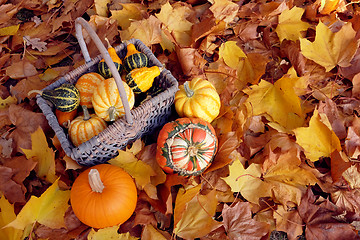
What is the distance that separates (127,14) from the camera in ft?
6.61

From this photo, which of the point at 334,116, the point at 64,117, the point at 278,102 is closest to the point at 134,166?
the point at 64,117

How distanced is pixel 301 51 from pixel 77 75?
4.46ft

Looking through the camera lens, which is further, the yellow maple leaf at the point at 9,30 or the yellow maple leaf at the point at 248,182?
the yellow maple leaf at the point at 9,30

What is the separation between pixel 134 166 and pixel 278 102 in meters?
0.92

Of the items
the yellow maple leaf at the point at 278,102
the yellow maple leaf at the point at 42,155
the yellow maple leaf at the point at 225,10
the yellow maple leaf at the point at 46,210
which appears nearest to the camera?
the yellow maple leaf at the point at 46,210

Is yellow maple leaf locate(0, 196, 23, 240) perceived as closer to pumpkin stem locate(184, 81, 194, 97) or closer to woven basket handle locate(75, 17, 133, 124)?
woven basket handle locate(75, 17, 133, 124)

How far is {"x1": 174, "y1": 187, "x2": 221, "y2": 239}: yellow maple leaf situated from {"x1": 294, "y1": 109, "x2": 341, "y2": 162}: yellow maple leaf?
1.87 feet

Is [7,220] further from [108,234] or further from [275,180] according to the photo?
[275,180]

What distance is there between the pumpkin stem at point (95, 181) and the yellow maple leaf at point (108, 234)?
21 centimetres

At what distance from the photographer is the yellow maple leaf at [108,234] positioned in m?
Result: 1.31

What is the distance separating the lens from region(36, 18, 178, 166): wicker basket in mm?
1231

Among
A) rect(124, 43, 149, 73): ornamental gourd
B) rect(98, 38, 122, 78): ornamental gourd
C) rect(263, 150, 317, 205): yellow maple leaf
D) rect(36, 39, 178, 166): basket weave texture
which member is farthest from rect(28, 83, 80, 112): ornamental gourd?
rect(263, 150, 317, 205): yellow maple leaf

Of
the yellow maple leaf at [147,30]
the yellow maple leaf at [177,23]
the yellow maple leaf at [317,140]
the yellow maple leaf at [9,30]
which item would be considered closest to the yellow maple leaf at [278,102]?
the yellow maple leaf at [317,140]

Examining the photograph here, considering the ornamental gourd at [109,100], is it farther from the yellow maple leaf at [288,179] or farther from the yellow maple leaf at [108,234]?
the yellow maple leaf at [288,179]
